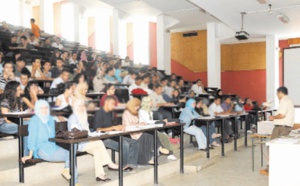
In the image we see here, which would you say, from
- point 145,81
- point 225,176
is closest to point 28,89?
point 145,81

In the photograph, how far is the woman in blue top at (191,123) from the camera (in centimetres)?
506

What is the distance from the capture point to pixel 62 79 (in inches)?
77.7

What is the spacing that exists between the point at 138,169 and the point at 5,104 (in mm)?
1596

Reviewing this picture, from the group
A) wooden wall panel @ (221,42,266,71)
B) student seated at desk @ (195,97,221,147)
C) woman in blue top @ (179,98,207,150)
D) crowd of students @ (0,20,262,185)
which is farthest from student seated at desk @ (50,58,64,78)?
wooden wall panel @ (221,42,266,71)

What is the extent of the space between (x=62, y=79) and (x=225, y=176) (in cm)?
279

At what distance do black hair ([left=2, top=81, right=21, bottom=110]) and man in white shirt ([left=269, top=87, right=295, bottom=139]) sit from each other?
9.34ft

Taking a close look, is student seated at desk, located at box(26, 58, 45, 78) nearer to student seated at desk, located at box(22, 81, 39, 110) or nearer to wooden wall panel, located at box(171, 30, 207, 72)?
student seated at desk, located at box(22, 81, 39, 110)

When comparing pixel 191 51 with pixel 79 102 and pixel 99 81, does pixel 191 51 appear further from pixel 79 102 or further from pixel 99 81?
pixel 79 102

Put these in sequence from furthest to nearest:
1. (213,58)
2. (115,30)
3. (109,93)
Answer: (213,58) < (115,30) < (109,93)

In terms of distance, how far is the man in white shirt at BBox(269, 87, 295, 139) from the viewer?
4.20m

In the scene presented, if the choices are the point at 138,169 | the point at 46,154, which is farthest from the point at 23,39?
the point at 46,154

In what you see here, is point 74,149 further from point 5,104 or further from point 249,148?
point 249,148

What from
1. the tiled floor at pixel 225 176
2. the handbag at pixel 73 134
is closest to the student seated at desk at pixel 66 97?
the handbag at pixel 73 134

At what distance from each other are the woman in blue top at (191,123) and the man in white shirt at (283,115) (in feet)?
3.70
